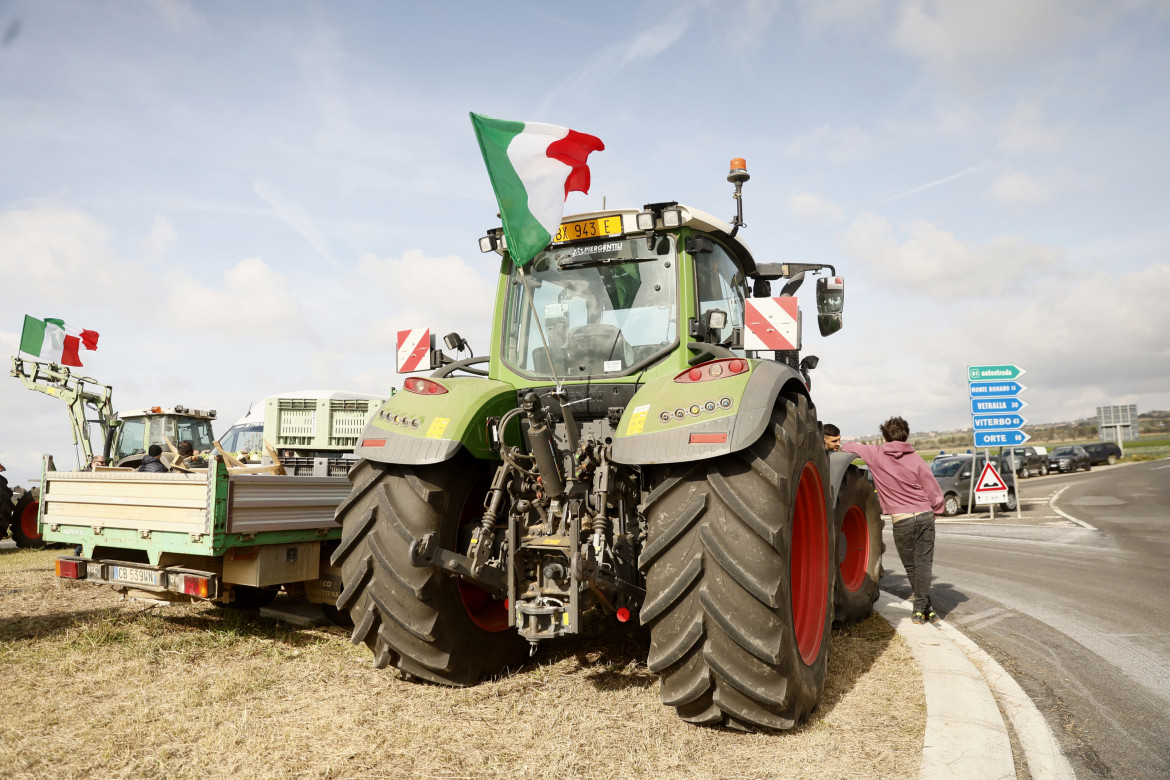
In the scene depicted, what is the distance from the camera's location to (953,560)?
420 inches

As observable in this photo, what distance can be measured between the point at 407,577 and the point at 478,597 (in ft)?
2.77

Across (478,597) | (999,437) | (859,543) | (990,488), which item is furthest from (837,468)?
(999,437)

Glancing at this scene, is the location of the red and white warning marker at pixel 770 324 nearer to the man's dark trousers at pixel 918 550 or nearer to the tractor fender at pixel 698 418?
the tractor fender at pixel 698 418

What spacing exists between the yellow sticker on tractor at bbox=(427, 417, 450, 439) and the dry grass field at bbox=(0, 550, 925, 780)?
4.52 ft

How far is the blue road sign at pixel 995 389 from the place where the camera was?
16766mm

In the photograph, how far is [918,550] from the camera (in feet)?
21.1

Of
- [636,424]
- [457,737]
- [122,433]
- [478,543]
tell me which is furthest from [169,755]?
[122,433]

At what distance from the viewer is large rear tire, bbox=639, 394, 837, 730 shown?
337 centimetres

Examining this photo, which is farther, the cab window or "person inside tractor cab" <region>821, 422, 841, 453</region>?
"person inside tractor cab" <region>821, 422, 841, 453</region>

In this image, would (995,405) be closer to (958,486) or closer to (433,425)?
(958,486)

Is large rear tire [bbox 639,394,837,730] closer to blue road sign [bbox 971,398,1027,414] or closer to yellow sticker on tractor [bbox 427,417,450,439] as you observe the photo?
yellow sticker on tractor [bbox 427,417,450,439]

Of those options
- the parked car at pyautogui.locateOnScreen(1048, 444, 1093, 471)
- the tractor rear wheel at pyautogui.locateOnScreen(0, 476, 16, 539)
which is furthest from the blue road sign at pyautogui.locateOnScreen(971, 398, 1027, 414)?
the parked car at pyautogui.locateOnScreen(1048, 444, 1093, 471)

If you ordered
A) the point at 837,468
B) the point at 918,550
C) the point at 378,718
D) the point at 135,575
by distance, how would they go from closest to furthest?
the point at 378,718, the point at 135,575, the point at 837,468, the point at 918,550

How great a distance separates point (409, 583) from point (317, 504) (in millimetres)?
2215
